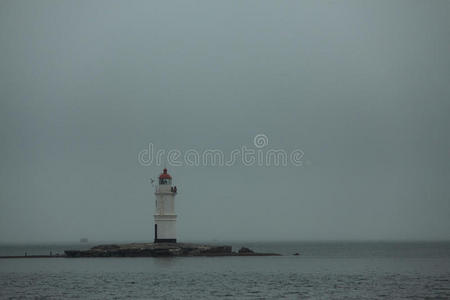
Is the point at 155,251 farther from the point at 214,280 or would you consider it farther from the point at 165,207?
the point at 214,280

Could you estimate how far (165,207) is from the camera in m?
78.5

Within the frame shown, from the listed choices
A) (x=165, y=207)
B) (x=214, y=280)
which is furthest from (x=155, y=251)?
(x=214, y=280)

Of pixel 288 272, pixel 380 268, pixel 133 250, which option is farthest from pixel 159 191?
pixel 380 268

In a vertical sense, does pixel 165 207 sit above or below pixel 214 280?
above

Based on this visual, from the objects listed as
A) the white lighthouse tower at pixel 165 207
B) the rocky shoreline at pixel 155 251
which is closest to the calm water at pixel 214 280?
the rocky shoreline at pixel 155 251

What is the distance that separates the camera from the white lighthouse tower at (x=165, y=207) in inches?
3091

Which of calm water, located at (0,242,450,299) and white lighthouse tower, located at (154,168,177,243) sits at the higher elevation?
white lighthouse tower, located at (154,168,177,243)

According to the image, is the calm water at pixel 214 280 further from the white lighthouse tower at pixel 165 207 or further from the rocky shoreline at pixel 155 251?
the white lighthouse tower at pixel 165 207

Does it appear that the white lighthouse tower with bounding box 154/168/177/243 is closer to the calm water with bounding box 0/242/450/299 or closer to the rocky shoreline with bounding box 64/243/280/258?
the rocky shoreline with bounding box 64/243/280/258

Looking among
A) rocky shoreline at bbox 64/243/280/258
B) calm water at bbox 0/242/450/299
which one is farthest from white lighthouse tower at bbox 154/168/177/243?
calm water at bbox 0/242/450/299

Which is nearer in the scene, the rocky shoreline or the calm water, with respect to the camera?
the calm water

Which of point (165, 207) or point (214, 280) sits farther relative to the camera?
point (165, 207)

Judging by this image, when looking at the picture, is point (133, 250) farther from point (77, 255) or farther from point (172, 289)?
point (172, 289)

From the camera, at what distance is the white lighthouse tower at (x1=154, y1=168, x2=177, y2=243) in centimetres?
7850
